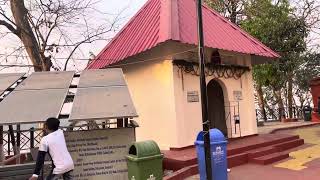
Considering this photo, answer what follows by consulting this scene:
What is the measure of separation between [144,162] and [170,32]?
18.9ft

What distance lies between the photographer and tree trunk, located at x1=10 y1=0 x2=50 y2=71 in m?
17.4

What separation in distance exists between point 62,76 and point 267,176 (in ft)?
19.4

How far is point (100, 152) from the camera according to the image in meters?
8.58

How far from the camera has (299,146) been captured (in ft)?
51.6

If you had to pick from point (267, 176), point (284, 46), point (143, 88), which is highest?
point (284, 46)

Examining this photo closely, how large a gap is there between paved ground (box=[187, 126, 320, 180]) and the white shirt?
436cm

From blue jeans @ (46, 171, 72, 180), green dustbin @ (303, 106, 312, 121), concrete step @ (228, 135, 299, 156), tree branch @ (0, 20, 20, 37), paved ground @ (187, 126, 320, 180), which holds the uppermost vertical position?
tree branch @ (0, 20, 20, 37)

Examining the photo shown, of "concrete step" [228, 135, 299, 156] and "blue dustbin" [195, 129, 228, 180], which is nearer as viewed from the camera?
"blue dustbin" [195, 129, 228, 180]

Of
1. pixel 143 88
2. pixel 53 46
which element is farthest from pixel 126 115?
pixel 53 46

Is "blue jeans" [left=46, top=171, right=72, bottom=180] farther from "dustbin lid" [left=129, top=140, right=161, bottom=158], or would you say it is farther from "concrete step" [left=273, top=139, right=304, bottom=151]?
"concrete step" [left=273, top=139, right=304, bottom=151]

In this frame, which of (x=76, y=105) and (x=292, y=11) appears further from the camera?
(x=292, y=11)

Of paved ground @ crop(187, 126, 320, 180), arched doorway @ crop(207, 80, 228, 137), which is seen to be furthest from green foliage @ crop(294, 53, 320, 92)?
paved ground @ crop(187, 126, 320, 180)

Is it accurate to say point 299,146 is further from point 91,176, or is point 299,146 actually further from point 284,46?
point 284,46

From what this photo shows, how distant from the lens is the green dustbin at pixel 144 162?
8.30m
